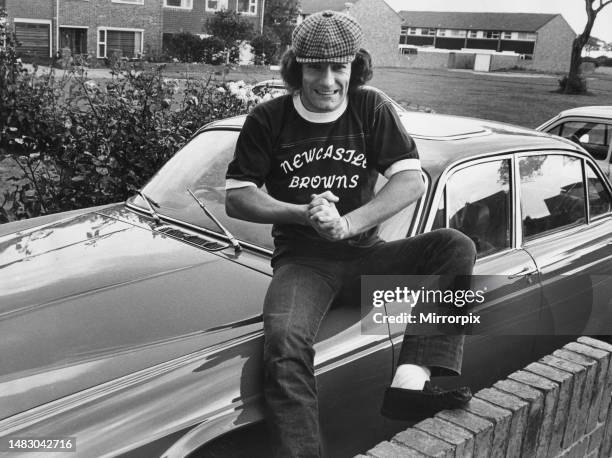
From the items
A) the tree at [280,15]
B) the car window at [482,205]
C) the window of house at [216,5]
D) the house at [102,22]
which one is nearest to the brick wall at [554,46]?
the tree at [280,15]

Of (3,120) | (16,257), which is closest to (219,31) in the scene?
(3,120)

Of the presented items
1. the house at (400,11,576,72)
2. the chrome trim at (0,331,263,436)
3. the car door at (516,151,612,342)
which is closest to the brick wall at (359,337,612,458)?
the chrome trim at (0,331,263,436)

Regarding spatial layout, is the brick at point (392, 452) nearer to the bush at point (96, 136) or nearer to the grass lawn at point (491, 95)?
the bush at point (96, 136)

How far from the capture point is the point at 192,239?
126 inches

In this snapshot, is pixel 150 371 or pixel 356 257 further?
pixel 356 257

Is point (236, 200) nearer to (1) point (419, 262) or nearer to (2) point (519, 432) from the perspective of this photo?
(1) point (419, 262)

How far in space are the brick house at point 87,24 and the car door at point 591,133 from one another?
1088 inches

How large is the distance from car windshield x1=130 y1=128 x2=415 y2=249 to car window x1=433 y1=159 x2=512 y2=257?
28 centimetres

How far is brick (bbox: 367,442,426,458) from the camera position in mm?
1773

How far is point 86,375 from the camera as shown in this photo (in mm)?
2211

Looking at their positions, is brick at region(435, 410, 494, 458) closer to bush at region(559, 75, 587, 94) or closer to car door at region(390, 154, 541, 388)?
car door at region(390, 154, 541, 388)

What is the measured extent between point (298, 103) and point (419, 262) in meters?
0.78

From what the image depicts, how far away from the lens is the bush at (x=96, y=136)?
519 centimetres

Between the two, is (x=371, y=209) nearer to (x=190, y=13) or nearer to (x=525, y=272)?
(x=525, y=272)
